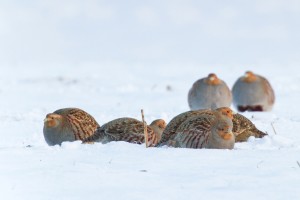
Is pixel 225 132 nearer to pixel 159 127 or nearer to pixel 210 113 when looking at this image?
pixel 210 113

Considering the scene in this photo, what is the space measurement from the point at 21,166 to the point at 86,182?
1.99 ft

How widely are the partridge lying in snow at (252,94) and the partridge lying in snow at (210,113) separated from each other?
19.5 ft

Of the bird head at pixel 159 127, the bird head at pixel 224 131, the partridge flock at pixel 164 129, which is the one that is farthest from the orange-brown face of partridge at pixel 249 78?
the bird head at pixel 224 131

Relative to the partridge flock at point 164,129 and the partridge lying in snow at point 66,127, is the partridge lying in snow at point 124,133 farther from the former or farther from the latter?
the partridge lying in snow at point 66,127

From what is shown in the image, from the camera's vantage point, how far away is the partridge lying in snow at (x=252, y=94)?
14720mm

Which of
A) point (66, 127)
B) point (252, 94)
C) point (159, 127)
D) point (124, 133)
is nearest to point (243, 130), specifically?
point (159, 127)

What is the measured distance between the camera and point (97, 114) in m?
13.0

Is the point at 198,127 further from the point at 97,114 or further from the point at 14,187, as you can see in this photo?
the point at 97,114

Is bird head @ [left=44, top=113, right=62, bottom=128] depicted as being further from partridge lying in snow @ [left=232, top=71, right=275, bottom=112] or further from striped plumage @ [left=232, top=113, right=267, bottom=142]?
partridge lying in snow @ [left=232, top=71, right=275, bottom=112]

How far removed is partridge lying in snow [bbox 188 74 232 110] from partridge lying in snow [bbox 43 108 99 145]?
5.23 meters

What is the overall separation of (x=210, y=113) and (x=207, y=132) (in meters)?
0.93

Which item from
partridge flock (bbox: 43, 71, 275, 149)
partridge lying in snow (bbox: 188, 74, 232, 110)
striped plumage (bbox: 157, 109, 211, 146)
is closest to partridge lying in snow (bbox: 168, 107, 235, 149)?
A: partridge flock (bbox: 43, 71, 275, 149)

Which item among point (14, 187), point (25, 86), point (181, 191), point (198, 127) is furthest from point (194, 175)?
point (25, 86)

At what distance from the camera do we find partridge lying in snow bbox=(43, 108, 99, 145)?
27.9 feet
